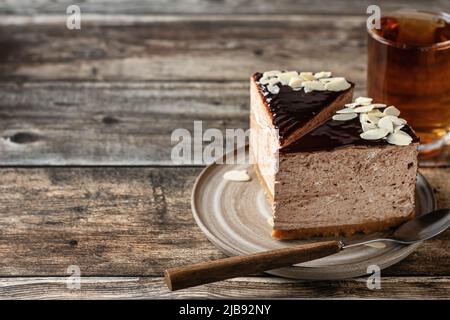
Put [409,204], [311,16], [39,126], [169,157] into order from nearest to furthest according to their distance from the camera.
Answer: [409,204]
[169,157]
[39,126]
[311,16]

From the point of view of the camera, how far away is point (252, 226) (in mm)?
1423

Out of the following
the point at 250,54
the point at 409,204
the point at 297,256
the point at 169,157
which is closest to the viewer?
the point at 297,256

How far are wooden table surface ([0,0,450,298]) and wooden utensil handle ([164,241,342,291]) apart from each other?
2.7 inches

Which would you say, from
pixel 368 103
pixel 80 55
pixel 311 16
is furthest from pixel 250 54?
pixel 368 103

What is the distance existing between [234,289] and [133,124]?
643 mm

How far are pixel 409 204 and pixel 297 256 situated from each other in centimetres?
27

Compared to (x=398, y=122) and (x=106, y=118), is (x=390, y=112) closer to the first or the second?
(x=398, y=122)

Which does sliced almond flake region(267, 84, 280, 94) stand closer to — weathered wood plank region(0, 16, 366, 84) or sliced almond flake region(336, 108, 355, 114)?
sliced almond flake region(336, 108, 355, 114)

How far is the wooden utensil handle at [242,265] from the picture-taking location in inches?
47.9

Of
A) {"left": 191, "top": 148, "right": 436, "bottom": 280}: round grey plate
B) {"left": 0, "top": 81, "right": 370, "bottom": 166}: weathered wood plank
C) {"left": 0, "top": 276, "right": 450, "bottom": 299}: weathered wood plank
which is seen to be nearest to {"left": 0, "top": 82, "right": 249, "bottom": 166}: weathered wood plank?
{"left": 0, "top": 81, "right": 370, "bottom": 166}: weathered wood plank

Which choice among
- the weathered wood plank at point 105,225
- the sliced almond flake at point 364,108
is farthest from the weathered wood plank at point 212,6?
the sliced almond flake at point 364,108

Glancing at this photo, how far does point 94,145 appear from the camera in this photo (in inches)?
68.9

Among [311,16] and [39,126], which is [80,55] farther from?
[311,16]

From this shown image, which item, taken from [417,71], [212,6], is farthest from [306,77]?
[212,6]
